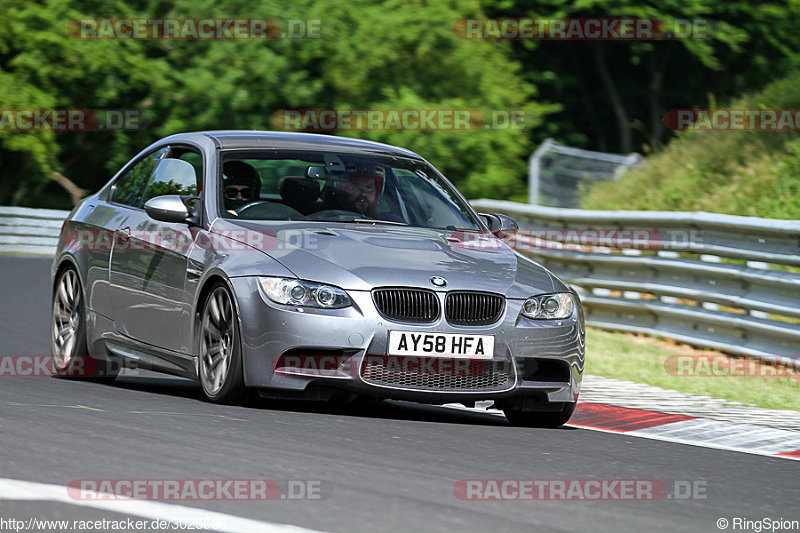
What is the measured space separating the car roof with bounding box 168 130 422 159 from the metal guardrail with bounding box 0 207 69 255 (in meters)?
16.0

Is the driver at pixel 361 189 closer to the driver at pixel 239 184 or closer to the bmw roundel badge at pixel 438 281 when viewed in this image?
the driver at pixel 239 184

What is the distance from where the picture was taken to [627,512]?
18.2 ft

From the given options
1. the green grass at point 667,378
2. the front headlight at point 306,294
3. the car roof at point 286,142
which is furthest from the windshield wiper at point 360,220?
the green grass at point 667,378

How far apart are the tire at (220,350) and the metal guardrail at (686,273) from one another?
539 centimetres

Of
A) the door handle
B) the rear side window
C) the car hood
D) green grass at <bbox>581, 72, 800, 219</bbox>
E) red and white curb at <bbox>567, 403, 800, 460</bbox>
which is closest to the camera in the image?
the car hood

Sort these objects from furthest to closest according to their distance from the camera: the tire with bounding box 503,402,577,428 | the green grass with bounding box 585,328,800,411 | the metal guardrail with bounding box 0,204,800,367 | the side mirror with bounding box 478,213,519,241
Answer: the metal guardrail with bounding box 0,204,800,367
the green grass with bounding box 585,328,800,411
the side mirror with bounding box 478,213,519,241
the tire with bounding box 503,402,577,428

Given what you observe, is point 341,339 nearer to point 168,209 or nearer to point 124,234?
point 168,209

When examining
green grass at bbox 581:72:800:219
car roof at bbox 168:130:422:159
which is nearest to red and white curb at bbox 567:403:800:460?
car roof at bbox 168:130:422:159

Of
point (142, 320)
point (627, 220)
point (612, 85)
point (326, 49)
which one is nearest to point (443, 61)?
point (326, 49)

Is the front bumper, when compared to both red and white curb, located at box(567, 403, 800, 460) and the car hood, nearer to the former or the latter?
the car hood

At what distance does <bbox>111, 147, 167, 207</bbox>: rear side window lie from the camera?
967 centimetres

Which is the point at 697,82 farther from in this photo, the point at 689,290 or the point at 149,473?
the point at 149,473

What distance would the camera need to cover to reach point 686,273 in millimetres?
13672

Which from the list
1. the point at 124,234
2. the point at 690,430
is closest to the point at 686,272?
the point at 690,430
